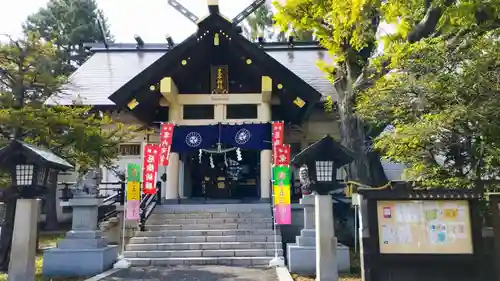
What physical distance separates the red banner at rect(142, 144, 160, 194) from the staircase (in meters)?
0.96

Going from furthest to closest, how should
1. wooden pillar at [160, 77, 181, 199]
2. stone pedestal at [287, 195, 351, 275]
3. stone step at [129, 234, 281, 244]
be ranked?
wooden pillar at [160, 77, 181, 199] → stone step at [129, 234, 281, 244] → stone pedestal at [287, 195, 351, 275]

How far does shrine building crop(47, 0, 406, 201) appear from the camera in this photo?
45.6 feet

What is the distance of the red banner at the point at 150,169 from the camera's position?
41.0 ft

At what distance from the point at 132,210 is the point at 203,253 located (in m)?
2.34

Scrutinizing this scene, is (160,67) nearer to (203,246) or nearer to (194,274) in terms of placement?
(203,246)

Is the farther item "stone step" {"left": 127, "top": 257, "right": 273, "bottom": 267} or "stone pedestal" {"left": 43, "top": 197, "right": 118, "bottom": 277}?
"stone step" {"left": 127, "top": 257, "right": 273, "bottom": 267}

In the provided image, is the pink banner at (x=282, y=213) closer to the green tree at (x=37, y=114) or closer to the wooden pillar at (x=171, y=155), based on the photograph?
the wooden pillar at (x=171, y=155)

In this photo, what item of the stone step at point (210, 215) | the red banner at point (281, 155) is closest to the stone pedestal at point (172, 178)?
the stone step at point (210, 215)

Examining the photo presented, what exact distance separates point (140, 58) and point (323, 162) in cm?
1712

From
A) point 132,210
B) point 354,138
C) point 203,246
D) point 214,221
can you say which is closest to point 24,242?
point 132,210

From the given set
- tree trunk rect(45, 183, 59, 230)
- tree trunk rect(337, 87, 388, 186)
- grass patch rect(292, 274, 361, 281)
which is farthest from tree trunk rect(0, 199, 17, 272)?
tree trunk rect(337, 87, 388, 186)

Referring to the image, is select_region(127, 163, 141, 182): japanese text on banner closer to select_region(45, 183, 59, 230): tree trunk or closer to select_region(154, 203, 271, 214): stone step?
select_region(154, 203, 271, 214): stone step

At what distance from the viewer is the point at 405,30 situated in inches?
421

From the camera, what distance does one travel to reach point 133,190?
440 inches
